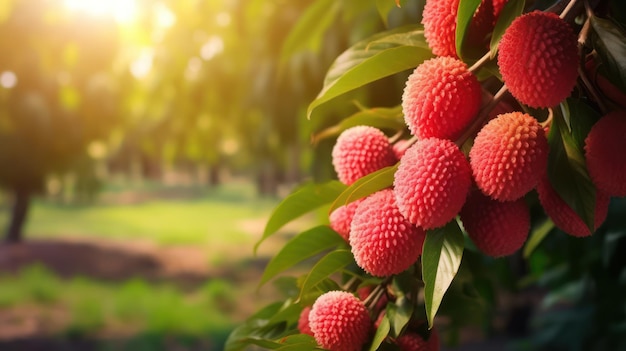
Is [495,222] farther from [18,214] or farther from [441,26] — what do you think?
[18,214]

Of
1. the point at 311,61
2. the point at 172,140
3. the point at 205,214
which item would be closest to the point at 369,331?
the point at 311,61

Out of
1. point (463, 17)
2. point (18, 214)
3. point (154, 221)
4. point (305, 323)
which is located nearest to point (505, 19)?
point (463, 17)

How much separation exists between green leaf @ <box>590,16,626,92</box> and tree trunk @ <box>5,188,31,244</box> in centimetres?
802

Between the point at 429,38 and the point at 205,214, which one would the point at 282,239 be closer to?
the point at 205,214

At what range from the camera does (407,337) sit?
453 millimetres

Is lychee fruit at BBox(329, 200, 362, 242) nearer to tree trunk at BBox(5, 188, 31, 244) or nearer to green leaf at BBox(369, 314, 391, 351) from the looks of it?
green leaf at BBox(369, 314, 391, 351)

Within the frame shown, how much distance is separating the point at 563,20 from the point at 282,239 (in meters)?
8.76

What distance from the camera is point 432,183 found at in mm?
401

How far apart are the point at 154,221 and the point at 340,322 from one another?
960 cm

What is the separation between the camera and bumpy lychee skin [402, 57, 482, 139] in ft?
1.37

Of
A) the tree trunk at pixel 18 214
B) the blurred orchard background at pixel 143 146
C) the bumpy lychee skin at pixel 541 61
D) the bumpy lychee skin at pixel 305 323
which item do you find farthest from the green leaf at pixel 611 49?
the tree trunk at pixel 18 214

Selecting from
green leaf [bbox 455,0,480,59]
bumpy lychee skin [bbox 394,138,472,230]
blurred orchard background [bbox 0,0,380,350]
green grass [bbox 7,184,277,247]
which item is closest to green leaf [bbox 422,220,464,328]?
bumpy lychee skin [bbox 394,138,472,230]

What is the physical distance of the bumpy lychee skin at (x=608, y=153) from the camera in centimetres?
42

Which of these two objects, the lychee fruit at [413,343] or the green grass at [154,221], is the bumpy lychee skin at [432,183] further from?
the green grass at [154,221]
